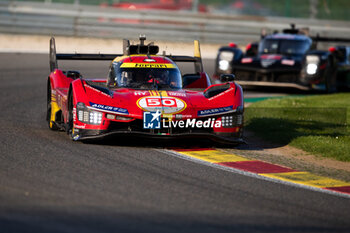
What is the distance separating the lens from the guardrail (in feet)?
84.3

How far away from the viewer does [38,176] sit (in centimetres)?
760

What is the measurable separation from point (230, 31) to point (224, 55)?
8.95 metres

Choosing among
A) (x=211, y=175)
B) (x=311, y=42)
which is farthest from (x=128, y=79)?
(x=311, y=42)

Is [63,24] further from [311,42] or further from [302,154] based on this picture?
[302,154]

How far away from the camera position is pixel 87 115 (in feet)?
31.6

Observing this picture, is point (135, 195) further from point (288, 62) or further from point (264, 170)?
point (288, 62)

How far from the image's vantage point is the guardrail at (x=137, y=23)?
2570 centimetres

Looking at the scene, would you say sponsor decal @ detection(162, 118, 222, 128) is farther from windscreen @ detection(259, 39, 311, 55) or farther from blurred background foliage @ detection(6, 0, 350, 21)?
blurred background foliage @ detection(6, 0, 350, 21)

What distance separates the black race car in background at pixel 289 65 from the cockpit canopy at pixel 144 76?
7.54 m

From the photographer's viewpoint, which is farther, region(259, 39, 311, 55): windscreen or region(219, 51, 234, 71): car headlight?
region(259, 39, 311, 55): windscreen

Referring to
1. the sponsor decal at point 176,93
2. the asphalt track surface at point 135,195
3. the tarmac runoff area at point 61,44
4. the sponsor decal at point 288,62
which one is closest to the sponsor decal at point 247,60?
the sponsor decal at point 288,62

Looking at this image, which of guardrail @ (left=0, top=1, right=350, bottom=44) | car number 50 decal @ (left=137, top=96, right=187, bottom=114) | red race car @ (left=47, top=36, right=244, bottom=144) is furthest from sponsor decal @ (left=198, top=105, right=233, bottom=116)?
guardrail @ (left=0, top=1, right=350, bottom=44)

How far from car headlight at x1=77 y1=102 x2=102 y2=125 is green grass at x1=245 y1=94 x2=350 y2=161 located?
302 cm

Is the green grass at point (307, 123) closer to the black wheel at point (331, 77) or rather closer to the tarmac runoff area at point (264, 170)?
the black wheel at point (331, 77)
